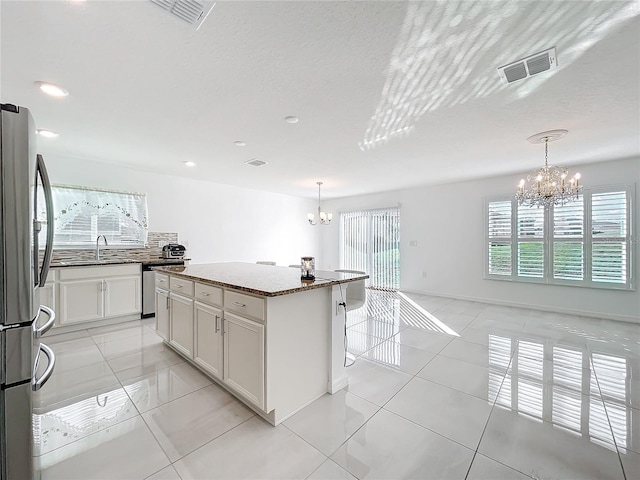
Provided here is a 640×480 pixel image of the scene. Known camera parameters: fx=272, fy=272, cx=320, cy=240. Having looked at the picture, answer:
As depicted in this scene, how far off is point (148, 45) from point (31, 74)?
105 centimetres

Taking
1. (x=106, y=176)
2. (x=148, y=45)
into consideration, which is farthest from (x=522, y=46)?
(x=106, y=176)

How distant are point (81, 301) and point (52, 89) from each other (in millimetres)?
2656

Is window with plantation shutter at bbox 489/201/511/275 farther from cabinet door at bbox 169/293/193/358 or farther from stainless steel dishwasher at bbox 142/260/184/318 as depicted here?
stainless steel dishwasher at bbox 142/260/184/318

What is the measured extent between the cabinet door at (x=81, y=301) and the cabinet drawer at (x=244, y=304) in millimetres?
2825

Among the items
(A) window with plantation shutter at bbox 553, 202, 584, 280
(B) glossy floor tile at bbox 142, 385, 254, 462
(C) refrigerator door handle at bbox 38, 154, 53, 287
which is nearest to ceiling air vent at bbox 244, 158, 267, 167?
(C) refrigerator door handle at bbox 38, 154, 53, 287

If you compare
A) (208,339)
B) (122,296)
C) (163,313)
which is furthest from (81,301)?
(208,339)

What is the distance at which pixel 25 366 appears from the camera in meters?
1.17

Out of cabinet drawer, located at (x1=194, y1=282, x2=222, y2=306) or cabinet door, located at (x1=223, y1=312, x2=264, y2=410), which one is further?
cabinet drawer, located at (x1=194, y1=282, x2=222, y2=306)

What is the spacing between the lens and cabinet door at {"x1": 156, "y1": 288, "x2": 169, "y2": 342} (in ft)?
9.45

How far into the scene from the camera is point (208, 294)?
224 centimetres

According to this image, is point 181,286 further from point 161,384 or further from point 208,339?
point 161,384

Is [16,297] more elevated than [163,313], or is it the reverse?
[16,297]

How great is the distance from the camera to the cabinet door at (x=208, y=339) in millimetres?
2129

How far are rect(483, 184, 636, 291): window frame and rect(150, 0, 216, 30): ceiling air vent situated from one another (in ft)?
17.7
